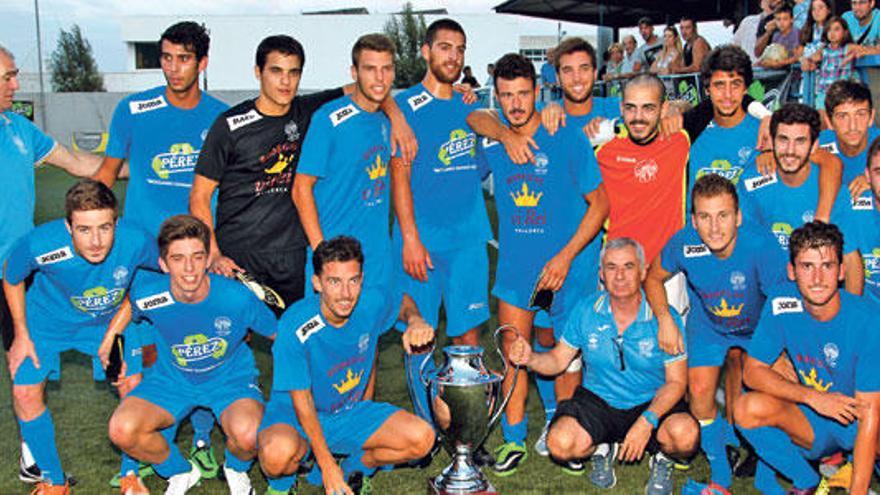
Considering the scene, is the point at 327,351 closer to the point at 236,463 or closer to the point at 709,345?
the point at 236,463

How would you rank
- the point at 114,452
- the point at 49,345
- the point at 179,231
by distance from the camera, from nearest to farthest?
the point at 179,231, the point at 49,345, the point at 114,452

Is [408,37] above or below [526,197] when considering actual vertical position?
above

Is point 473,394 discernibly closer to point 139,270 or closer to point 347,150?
point 347,150

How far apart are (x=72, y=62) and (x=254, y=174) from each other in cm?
5881

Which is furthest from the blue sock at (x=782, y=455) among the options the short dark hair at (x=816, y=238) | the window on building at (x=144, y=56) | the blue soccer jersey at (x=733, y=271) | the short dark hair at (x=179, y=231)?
the window on building at (x=144, y=56)

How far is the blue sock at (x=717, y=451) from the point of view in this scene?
13.4 feet

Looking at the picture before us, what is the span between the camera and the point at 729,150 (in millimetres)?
4566

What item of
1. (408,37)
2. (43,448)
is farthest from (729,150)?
(408,37)

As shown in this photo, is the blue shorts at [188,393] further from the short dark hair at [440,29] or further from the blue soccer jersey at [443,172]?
the short dark hair at [440,29]

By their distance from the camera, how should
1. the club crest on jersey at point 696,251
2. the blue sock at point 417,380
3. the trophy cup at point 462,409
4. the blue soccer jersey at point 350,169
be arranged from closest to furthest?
the trophy cup at point 462,409 → the club crest on jersey at point 696,251 → the blue soccer jersey at point 350,169 → the blue sock at point 417,380

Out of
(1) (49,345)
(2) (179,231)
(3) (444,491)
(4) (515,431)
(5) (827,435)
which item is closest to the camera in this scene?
(3) (444,491)

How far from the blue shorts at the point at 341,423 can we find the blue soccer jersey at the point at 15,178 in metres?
1.53

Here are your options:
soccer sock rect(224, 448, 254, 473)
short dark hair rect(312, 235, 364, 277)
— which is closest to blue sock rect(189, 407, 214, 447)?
soccer sock rect(224, 448, 254, 473)

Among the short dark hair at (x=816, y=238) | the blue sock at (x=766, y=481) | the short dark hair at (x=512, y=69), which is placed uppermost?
the short dark hair at (x=512, y=69)
